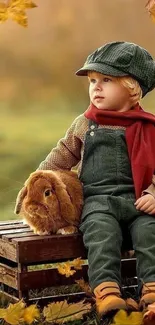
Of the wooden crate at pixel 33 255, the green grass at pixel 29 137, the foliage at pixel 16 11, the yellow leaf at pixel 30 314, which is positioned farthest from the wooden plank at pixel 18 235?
the green grass at pixel 29 137

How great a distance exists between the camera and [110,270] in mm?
2766

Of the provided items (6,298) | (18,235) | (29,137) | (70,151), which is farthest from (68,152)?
(29,137)

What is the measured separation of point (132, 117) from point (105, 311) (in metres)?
0.81

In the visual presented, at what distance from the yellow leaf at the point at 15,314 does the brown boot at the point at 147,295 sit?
423 mm

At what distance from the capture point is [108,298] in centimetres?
266

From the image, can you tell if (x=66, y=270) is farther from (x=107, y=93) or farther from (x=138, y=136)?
(x=107, y=93)

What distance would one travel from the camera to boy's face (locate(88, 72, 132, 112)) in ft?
10.0

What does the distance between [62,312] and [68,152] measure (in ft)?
2.27

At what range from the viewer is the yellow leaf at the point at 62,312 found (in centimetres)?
274

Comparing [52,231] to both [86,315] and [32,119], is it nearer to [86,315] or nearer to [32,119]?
[86,315]

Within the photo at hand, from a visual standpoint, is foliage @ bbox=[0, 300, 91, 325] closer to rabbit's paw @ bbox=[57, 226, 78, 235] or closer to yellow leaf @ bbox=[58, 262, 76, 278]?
yellow leaf @ bbox=[58, 262, 76, 278]

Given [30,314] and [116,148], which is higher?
[116,148]

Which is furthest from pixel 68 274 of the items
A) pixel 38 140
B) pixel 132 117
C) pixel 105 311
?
pixel 38 140

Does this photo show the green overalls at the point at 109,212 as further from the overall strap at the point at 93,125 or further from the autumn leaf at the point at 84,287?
the autumn leaf at the point at 84,287
